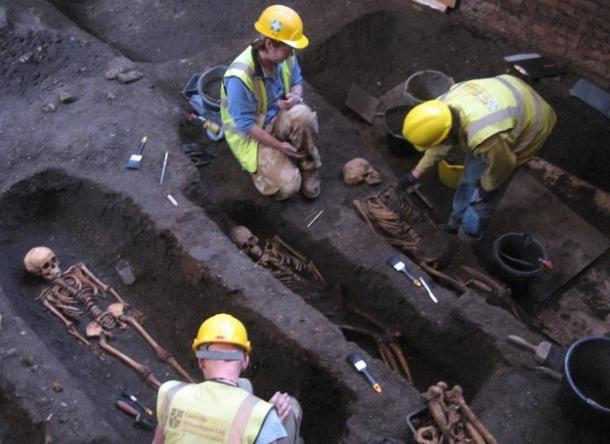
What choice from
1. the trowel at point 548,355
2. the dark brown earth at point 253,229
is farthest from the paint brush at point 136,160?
the trowel at point 548,355

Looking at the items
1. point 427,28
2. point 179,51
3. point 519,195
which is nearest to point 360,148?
point 519,195

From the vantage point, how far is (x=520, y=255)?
20.3 ft

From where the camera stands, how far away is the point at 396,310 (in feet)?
18.1

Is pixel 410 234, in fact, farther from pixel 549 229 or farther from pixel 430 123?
pixel 549 229

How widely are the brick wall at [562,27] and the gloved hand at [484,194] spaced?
2.34 meters

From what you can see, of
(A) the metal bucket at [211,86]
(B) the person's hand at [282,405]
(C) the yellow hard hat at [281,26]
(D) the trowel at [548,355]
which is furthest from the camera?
(A) the metal bucket at [211,86]

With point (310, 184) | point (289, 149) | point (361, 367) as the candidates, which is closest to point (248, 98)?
point (289, 149)

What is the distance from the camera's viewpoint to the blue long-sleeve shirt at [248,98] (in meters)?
5.47

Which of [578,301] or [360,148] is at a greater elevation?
[360,148]

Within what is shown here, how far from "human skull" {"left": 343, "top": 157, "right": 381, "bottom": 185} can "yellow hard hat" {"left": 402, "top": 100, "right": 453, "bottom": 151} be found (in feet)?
3.22

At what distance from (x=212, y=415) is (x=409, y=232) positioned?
124 inches

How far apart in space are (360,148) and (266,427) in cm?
388

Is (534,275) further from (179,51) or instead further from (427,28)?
(179,51)

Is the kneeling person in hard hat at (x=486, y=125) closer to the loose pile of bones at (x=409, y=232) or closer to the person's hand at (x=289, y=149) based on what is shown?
the loose pile of bones at (x=409, y=232)
